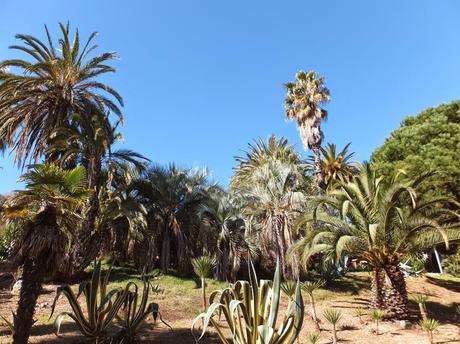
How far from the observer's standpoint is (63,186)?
7703 millimetres

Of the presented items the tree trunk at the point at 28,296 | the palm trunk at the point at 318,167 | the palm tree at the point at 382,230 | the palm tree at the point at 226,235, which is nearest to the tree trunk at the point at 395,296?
the palm tree at the point at 382,230

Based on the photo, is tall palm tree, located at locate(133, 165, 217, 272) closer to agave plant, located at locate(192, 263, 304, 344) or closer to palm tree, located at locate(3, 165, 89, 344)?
palm tree, located at locate(3, 165, 89, 344)

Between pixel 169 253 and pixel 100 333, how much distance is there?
1196 centimetres

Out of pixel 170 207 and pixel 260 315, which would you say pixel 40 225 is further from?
pixel 170 207

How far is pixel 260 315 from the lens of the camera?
21.3ft

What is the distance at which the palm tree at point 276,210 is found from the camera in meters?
17.9

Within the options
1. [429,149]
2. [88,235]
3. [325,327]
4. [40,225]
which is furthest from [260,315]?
[429,149]

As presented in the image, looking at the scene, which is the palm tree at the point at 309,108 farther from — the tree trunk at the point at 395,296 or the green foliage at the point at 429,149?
the tree trunk at the point at 395,296

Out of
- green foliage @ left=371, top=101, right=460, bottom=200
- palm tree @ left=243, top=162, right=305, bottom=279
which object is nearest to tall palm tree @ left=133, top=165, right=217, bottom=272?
palm tree @ left=243, top=162, right=305, bottom=279

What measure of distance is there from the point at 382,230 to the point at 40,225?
10202mm

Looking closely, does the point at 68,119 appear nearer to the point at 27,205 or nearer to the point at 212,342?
the point at 27,205

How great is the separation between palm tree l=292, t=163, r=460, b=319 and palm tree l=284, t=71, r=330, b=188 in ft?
38.2

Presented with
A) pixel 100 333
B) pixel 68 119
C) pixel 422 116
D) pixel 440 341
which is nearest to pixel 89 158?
pixel 68 119

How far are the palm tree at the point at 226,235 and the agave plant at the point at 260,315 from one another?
11460mm
